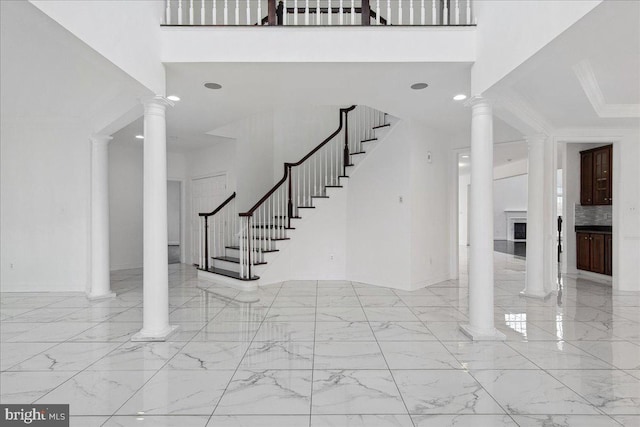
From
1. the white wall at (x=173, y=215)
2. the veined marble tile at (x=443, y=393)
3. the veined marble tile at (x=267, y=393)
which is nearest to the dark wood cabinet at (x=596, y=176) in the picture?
the veined marble tile at (x=443, y=393)

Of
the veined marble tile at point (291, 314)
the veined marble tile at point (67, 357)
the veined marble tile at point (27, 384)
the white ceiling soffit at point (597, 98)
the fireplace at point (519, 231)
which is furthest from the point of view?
the fireplace at point (519, 231)

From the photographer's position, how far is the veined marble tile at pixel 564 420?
6.45 ft

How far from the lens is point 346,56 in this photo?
3.21 m

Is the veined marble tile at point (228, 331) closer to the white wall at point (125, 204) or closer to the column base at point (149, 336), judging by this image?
the column base at point (149, 336)

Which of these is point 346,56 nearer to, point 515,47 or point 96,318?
point 515,47

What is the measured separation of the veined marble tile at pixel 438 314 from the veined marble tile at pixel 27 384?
3.50 meters

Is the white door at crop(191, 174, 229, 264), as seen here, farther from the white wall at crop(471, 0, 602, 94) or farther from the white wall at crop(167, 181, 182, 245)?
the white wall at crop(471, 0, 602, 94)

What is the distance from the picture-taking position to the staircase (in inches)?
223

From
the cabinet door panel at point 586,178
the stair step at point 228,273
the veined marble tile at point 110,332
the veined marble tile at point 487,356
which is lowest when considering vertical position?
the veined marble tile at point 487,356

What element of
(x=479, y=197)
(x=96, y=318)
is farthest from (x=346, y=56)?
(x=96, y=318)

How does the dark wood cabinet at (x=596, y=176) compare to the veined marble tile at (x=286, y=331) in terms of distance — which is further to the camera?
the dark wood cabinet at (x=596, y=176)

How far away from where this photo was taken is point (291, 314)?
4051mm

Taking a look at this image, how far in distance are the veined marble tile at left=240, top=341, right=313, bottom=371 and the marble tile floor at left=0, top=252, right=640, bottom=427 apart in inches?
0.6

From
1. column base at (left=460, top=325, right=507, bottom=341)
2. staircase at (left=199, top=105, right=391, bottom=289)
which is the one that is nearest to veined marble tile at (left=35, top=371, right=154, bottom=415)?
staircase at (left=199, top=105, right=391, bottom=289)
